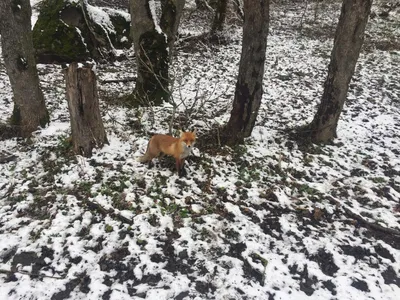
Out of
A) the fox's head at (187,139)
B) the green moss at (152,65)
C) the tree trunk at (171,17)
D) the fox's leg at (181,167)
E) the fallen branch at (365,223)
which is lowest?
the fallen branch at (365,223)

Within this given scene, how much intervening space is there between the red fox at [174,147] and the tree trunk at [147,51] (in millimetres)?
1978

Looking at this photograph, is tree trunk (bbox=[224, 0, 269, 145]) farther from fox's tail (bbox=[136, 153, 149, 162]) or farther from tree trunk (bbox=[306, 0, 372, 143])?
fox's tail (bbox=[136, 153, 149, 162])

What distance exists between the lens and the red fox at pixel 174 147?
4.93m

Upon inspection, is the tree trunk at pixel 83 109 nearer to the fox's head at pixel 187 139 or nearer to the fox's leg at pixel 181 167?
the fox's leg at pixel 181 167

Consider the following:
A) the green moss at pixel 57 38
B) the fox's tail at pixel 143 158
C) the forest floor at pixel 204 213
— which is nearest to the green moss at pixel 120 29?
the green moss at pixel 57 38

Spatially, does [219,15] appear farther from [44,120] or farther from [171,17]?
[44,120]

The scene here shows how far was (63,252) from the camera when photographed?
4016mm

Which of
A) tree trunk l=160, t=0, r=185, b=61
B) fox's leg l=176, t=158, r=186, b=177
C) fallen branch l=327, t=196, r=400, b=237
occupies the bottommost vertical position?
fallen branch l=327, t=196, r=400, b=237

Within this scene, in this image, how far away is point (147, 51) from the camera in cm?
743

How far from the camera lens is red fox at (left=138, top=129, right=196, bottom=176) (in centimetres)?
493

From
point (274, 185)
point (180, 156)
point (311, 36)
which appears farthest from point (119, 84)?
point (311, 36)

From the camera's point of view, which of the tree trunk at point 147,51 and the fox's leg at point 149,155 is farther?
the tree trunk at point 147,51

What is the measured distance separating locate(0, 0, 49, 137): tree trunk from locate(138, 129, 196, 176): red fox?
241cm

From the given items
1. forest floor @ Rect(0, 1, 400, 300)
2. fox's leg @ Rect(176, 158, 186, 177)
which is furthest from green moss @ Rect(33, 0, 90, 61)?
fox's leg @ Rect(176, 158, 186, 177)
